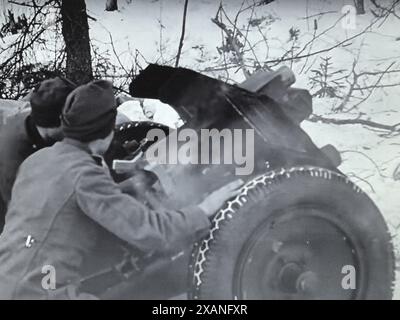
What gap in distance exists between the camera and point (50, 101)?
1.87 m

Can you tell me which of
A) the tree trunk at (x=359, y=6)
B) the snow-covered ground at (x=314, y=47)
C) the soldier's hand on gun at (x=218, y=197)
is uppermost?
the tree trunk at (x=359, y=6)

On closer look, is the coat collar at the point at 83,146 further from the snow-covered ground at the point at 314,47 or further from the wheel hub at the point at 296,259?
the snow-covered ground at the point at 314,47

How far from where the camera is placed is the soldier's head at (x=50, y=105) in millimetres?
1873

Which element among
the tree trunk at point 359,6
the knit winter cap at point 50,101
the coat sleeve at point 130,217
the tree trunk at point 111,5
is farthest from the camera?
the tree trunk at point 359,6

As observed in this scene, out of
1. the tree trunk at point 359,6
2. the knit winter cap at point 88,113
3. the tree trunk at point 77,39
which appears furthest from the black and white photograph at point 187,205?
the tree trunk at point 359,6

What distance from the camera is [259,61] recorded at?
244cm

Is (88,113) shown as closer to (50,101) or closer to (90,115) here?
(90,115)

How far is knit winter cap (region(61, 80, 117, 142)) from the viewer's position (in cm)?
159

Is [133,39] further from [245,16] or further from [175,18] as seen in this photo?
[245,16]

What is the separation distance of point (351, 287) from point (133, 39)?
1287 mm

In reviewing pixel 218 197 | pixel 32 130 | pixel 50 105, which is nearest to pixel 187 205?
pixel 218 197

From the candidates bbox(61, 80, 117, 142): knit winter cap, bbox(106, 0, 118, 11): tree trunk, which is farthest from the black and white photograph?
bbox(106, 0, 118, 11): tree trunk

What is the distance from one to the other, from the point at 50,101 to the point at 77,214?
1.43 ft

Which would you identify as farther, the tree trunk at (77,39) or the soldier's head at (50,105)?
the tree trunk at (77,39)
